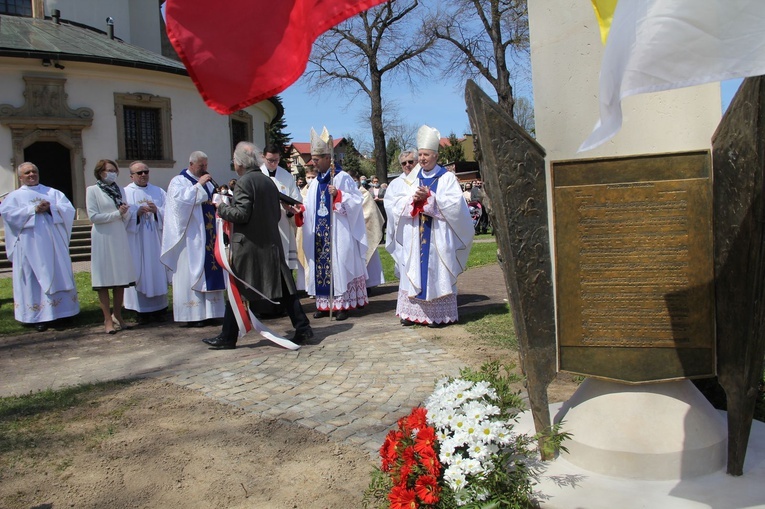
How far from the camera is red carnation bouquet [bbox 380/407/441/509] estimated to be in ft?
8.50

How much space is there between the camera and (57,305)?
7.86 metres

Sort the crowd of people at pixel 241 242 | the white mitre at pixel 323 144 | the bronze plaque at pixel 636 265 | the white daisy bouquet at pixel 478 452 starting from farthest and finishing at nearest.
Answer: the white mitre at pixel 323 144 < the crowd of people at pixel 241 242 < the bronze plaque at pixel 636 265 < the white daisy bouquet at pixel 478 452

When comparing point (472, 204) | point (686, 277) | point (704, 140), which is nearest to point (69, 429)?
point (686, 277)

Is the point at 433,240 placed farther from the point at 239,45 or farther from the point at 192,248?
the point at 239,45

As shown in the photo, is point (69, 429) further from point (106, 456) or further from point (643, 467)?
point (643, 467)

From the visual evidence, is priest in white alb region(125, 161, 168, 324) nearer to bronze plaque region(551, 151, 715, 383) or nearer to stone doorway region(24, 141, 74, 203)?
bronze plaque region(551, 151, 715, 383)

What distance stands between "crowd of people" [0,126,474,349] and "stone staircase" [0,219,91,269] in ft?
31.2

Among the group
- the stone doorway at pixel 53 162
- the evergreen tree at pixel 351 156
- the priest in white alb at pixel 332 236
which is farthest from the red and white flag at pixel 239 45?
the evergreen tree at pixel 351 156

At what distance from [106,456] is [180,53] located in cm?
258

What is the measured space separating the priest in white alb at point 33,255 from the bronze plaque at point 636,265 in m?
6.94

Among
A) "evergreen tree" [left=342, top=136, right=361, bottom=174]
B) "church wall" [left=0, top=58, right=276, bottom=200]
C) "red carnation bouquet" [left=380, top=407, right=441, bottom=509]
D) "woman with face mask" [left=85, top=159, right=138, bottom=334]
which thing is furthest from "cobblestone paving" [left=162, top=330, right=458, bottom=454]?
"evergreen tree" [left=342, top=136, right=361, bottom=174]

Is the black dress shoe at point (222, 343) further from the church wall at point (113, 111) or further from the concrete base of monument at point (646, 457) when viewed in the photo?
the church wall at point (113, 111)

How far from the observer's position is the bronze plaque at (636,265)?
2.75m

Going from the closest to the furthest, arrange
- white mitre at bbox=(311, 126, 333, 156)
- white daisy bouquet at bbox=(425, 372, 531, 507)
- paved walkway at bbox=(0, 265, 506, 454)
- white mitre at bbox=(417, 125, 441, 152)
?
white daisy bouquet at bbox=(425, 372, 531, 507) → paved walkway at bbox=(0, 265, 506, 454) → white mitre at bbox=(417, 125, 441, 152) → white mitre at bbox=(311, 126, 333, 156)
